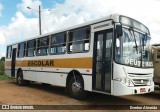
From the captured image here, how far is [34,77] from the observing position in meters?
16.5

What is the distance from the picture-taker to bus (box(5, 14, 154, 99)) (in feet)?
33.1

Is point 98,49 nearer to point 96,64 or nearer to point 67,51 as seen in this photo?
point 96,64

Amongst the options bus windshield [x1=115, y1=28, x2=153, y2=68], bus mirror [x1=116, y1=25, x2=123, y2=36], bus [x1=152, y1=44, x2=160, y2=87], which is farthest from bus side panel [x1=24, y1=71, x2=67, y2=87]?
bus [x1=152, y1=44, x2=160, y2=87]

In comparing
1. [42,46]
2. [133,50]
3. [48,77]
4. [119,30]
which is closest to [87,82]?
[133,50]

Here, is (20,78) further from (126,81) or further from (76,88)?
(126,81)

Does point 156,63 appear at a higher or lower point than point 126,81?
higher


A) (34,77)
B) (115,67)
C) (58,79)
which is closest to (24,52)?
(34,77)

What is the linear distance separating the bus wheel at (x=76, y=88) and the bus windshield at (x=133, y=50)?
240 centimetres

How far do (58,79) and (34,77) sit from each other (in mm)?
3282

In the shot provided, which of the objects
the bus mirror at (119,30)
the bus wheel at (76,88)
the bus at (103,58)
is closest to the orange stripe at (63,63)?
the bus at (103,58)

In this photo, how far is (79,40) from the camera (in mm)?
12148

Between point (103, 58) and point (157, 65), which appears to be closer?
point (103, 58)

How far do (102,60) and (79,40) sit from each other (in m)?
1.87

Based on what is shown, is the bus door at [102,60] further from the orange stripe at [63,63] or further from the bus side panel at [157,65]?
the bus side panel at [157,65]
